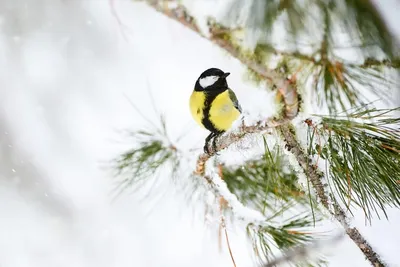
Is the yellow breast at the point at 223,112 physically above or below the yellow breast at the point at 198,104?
below

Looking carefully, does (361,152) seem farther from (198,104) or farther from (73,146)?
(73,146)

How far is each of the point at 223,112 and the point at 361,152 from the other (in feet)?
0.71

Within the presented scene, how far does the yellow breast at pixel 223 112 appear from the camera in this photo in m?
0.62

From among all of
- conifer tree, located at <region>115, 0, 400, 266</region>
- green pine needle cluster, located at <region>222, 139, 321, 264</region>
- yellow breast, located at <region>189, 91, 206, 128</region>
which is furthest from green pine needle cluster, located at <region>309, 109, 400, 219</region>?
yellow breast, located at <region>189, 91, 206, 128</region>

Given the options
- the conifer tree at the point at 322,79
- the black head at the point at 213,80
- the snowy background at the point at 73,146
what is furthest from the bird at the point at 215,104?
the snowy background at the point at 73,146

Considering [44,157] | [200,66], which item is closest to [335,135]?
[200,66]

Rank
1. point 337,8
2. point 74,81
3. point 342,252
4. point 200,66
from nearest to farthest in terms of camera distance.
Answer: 1. point 337,8
2. point 342,252
3. point 200,66
4. point 74,81

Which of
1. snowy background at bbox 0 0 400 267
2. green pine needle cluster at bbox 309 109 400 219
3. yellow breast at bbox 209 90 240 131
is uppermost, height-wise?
snowy background at bbox 0 0 400 267

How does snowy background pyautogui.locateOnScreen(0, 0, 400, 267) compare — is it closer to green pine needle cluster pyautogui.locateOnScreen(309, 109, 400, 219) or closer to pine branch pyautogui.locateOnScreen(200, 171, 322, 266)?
pine branch pyautogui.locateOnScreen(200, 171, 322, 266)

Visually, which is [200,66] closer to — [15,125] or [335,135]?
[335,135]

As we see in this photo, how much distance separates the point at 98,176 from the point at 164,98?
43 centimetres

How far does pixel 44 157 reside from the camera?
1353 millimetres

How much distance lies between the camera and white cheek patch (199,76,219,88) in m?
0.62

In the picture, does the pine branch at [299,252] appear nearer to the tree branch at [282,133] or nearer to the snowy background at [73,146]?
the tree branch at [282,133]
